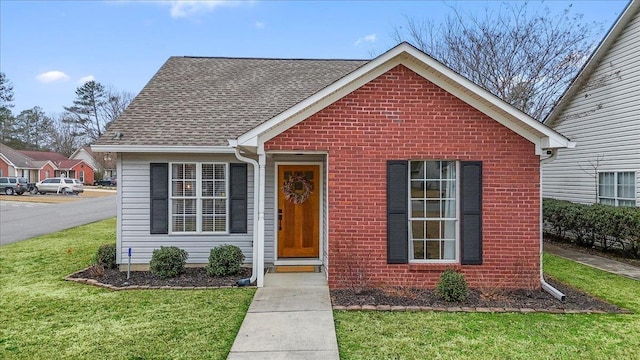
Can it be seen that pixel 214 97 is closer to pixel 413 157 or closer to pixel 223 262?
pixel 223 262

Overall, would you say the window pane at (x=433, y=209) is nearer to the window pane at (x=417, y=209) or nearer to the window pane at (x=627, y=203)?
the window pane at (x=417, y=209)

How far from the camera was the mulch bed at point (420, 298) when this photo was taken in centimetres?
651

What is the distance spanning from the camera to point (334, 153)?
24.4ft

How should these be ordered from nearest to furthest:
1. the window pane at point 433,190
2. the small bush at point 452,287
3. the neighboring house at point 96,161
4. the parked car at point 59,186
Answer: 1. the small bush at point 452,287
2. the window pane at point 433,190
3. the parked car at point 59,186
4. the neighboring house at point 96,161

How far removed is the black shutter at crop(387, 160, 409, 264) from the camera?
24.3ft

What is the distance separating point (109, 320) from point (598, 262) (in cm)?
1124

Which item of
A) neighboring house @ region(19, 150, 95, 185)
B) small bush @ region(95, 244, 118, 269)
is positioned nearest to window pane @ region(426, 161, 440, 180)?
small bush @ region(95, 244, 118, 269)

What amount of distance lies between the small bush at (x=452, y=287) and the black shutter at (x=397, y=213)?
81cm

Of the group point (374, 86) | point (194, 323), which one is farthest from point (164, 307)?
point (374, 86)

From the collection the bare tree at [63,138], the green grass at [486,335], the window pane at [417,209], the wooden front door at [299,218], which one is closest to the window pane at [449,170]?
the window pane at [417,209]

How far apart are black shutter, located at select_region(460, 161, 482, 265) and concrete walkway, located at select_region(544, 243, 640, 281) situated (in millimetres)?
4161

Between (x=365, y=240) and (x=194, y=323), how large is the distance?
3.26 metres

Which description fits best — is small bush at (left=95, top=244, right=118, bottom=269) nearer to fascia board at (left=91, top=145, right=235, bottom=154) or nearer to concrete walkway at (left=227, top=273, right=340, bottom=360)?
fascia board at (left=91, top=145, right=235, bottom=154)

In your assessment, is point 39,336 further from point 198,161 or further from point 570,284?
point 570,284
